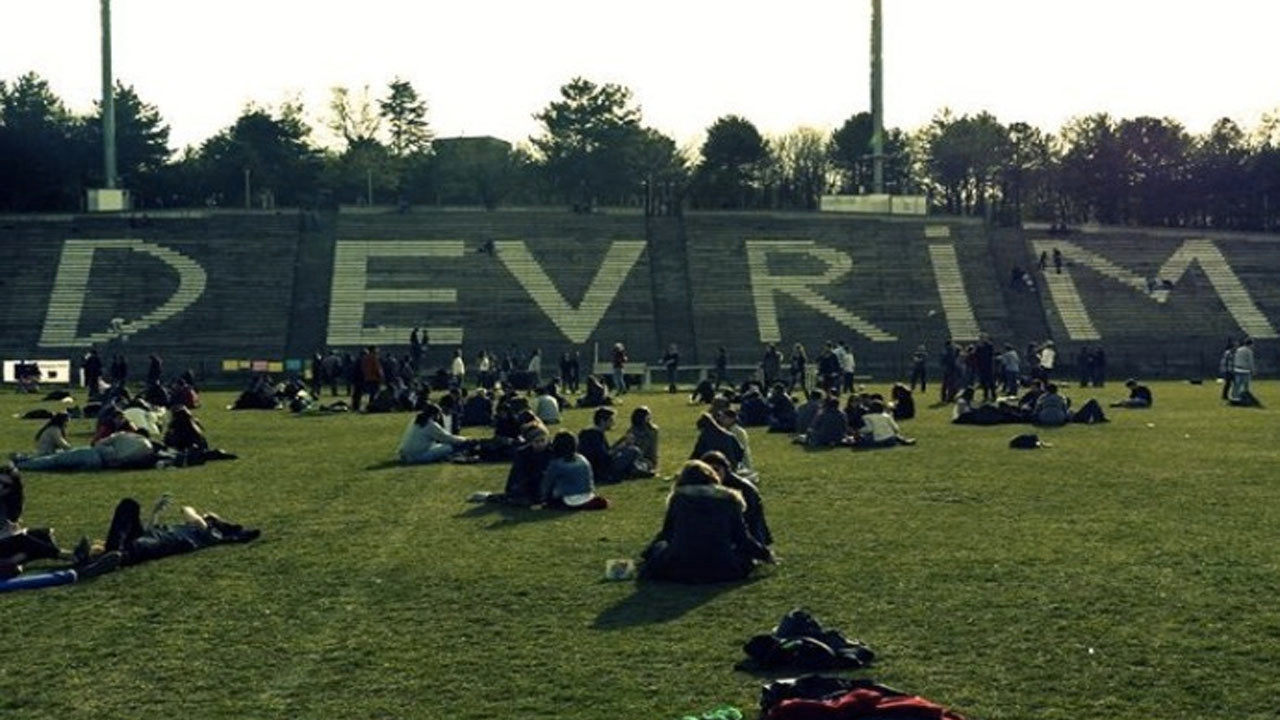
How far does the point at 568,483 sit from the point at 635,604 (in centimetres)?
586

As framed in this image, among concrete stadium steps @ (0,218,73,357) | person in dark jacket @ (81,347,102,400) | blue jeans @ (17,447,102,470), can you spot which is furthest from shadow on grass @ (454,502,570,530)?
concrete stadium steps @ (0,218,73,357)

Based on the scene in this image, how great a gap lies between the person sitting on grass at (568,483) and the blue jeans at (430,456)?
5.71 m

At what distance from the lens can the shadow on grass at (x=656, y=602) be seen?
11258 millimetres

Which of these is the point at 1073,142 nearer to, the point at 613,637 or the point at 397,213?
the point at 397,213

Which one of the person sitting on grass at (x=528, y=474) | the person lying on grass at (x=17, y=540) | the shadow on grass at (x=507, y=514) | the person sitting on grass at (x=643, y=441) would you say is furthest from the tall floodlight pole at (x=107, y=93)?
the person lying on grass at (x=17, y=540)

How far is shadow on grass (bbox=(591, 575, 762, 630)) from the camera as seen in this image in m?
11.3

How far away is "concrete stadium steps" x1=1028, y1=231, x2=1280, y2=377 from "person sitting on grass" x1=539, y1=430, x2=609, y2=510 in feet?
130

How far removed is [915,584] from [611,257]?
52.7m

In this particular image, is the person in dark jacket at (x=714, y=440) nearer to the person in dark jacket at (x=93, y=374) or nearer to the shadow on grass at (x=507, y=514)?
the shadow on grass at (x=507, y=514)

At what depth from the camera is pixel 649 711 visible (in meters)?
8.69

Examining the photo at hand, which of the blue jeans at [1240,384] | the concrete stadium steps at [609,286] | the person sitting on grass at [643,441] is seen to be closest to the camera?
the person sitting on grass at [643,441]

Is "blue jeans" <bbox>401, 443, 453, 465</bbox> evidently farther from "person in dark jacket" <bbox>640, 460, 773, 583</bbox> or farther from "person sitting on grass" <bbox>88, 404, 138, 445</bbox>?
"person in dark jacket" <bbox>640, 460, 773, 583</bbox>

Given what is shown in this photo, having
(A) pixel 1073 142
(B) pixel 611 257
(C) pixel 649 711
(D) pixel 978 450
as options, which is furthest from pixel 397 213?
(C) pixel 649 711

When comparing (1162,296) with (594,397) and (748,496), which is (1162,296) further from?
(748,496)
